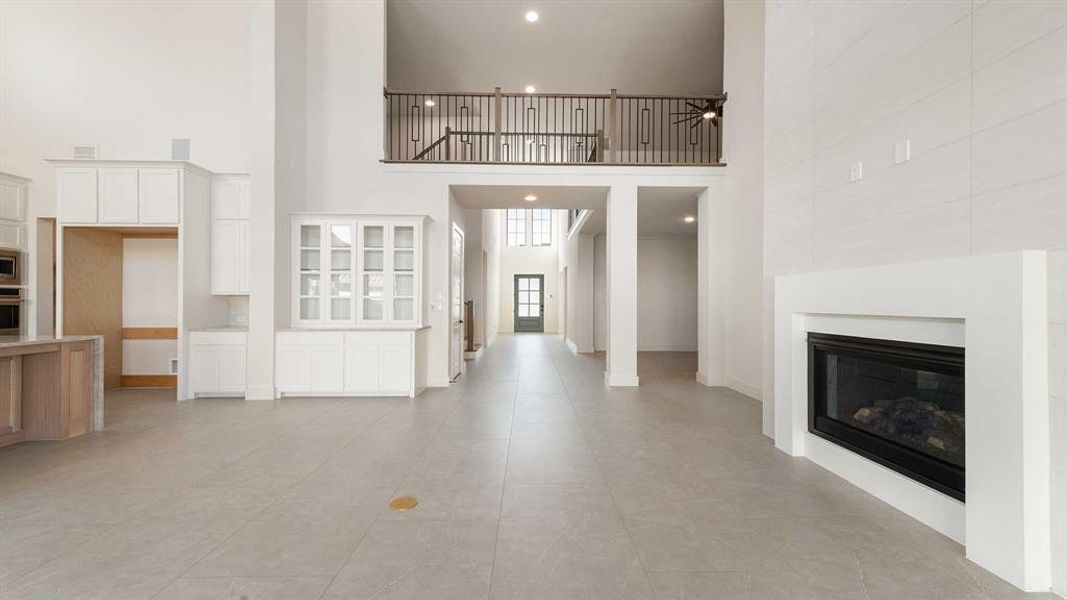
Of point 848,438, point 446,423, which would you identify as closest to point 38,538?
point 446,423

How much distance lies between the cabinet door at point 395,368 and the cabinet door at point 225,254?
6.59ft

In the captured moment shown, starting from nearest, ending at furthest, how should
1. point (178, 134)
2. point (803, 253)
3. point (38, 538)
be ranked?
point (38, 538)
point (803, 253)
point (178, 134)

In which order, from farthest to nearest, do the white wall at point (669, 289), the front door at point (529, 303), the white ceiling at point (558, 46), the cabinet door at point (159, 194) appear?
the front door at point (529, 303) < the white wall at point (669, 289) < the white ceiling at point (558, 46) < the cabinet door at point (159, 194)

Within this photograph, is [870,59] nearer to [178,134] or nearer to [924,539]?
[924,539]

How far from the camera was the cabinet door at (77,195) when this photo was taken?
494 cm

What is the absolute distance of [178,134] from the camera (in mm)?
5859

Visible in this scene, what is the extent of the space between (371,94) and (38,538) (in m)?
5.38

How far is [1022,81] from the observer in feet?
6.00

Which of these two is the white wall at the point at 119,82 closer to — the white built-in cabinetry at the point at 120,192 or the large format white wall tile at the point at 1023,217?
the white built-in cabinetry at the point at 120,192

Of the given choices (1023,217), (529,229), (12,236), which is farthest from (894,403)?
(529,229)

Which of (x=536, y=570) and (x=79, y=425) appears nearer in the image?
(x=536, y=570)

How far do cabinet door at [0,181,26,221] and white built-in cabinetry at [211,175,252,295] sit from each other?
2416mm

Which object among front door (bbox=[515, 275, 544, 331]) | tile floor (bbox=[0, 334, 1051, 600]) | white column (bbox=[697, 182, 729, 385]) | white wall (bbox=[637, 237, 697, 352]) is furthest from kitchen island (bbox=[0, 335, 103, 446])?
front door (bbox=[515, 275, 544, 331])

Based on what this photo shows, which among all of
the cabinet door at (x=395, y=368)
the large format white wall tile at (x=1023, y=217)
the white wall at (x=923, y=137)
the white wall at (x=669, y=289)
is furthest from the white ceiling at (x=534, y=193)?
the large format white wall tile at (x=1023, y=217)
